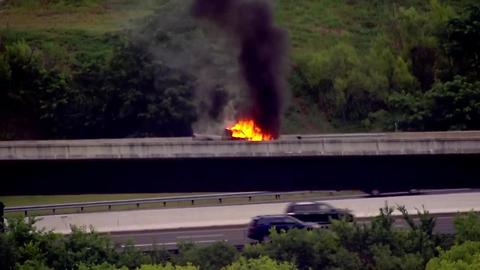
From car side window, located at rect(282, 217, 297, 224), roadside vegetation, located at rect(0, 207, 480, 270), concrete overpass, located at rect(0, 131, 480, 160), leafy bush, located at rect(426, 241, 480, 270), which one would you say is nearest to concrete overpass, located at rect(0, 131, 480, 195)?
concrete overpass, located at rect(0, 131, 480, 160)

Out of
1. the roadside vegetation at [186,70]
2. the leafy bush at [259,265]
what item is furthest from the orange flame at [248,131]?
the leafy bush at [259,265]

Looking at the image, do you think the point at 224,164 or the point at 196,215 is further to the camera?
the point at 196,215

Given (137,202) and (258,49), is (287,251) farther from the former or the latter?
(258,49)

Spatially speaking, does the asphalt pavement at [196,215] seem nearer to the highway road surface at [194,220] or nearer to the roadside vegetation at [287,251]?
the highway road surface at [194,220]

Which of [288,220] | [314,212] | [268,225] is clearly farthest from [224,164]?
[314,212]

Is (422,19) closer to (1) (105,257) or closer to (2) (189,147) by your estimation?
(2) (189,147)

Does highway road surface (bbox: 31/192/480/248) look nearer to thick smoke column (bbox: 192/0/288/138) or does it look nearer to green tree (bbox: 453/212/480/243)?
thick smoke column (bbox: 192/0/288/138)

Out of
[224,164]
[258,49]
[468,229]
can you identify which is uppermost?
[258,49]
